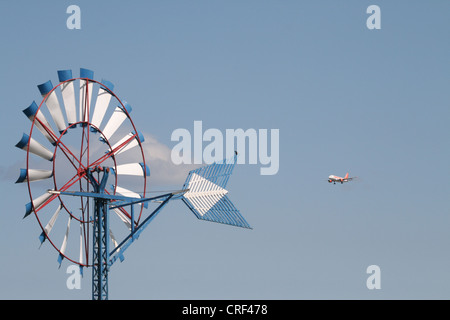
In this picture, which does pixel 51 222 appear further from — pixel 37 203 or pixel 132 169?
pixel 132 169

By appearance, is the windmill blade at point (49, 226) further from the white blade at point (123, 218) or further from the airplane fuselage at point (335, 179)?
the airplane fuselage at point (335, 179)

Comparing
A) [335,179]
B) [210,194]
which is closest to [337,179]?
[335,179]

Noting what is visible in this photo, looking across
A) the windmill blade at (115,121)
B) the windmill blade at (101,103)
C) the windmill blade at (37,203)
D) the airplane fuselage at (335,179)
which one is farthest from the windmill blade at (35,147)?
the airplane fuselage at (335,179)

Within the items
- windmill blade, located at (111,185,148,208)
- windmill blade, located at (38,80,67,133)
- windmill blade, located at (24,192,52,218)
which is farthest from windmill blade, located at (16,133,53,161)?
windmill blade, located at (111,185,148,208)

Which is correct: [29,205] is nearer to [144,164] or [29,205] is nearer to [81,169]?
[81,169]

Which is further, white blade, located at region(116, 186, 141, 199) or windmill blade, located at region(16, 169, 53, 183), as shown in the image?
white blade, located at region(116, 186, 141, 199)

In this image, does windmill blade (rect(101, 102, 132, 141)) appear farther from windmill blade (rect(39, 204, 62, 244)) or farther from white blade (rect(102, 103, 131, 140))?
windmill blade (rect(39, 204, 62, 244))
